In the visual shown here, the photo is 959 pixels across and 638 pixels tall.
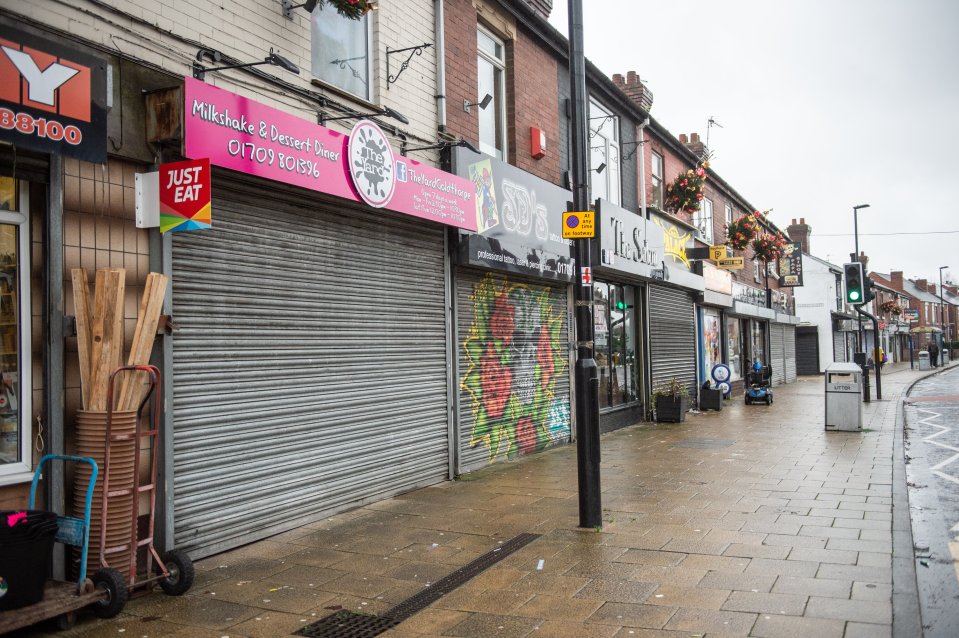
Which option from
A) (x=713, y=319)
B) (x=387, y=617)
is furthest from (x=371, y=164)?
(x=713, y=319)

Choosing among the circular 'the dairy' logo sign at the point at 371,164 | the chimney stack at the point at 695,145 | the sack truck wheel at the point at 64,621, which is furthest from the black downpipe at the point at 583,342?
the chimney stack at the point at 695,145

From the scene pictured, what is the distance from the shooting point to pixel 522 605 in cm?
495

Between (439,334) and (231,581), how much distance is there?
472 centimetres

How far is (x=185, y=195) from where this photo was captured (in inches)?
219

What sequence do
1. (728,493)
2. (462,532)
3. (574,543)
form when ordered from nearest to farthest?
(574,543) < (462,532) < (728,493)

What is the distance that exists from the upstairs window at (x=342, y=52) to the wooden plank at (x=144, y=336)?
11.6 ft

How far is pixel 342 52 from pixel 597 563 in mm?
6068

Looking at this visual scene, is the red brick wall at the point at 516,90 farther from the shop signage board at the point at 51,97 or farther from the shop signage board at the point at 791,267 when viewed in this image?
the shop signage board at the point at 791,267

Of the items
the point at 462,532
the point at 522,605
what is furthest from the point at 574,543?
the point at 522,605

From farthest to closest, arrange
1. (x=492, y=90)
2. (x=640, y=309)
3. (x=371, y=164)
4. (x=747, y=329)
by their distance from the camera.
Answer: (x=747, y=329) < (x=640, y=309) < (x=492, y=90) < (x=371, y=164)

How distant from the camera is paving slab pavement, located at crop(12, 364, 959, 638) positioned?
4625mm

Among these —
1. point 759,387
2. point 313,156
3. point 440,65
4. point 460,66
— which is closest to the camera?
point 313,156

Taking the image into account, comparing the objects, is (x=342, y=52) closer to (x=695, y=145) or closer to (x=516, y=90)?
(x=516, y=90)

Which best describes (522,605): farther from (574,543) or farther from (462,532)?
(462,532)
